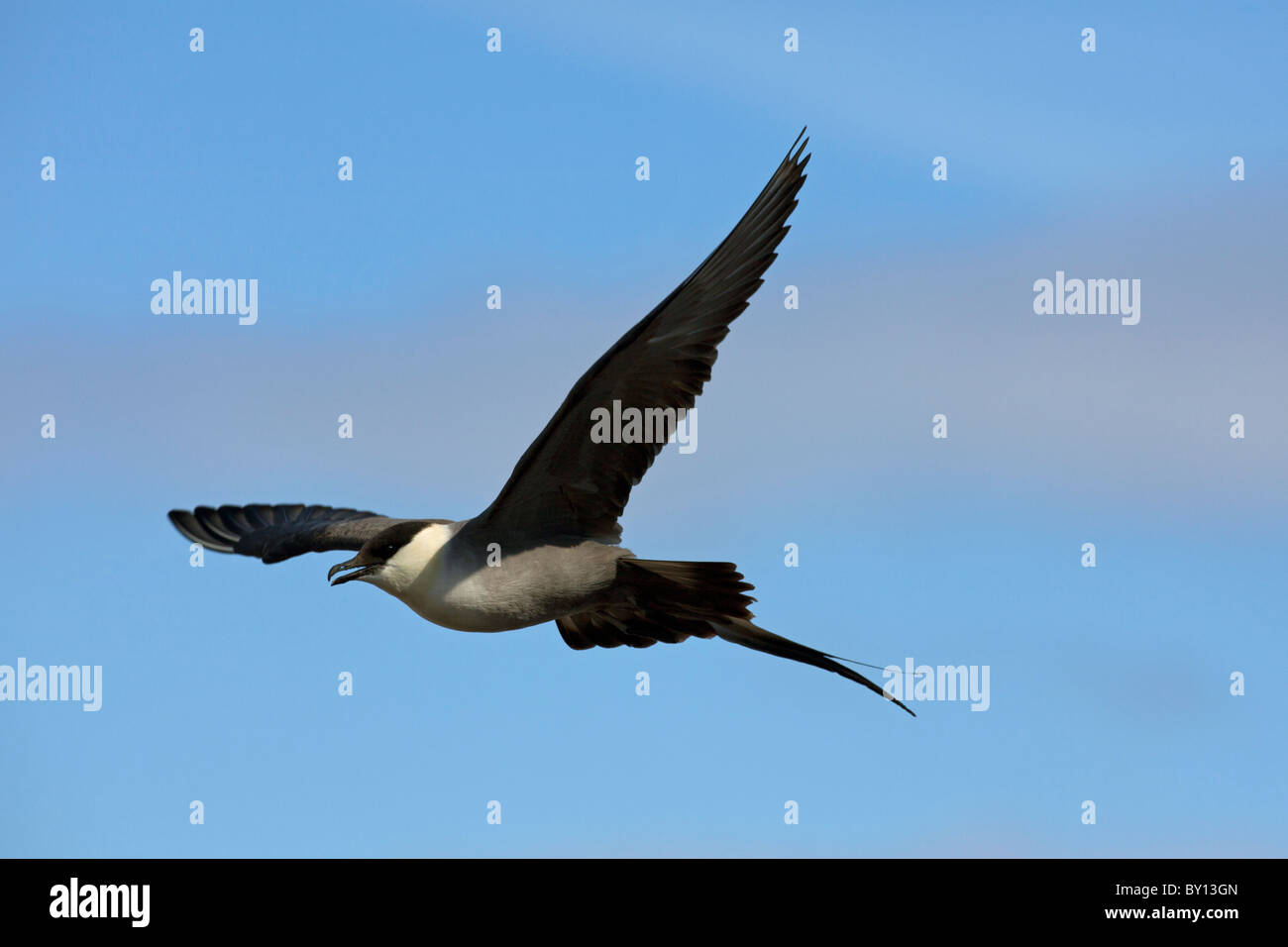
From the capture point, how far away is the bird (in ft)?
29.2

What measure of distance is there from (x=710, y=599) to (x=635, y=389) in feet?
5.01

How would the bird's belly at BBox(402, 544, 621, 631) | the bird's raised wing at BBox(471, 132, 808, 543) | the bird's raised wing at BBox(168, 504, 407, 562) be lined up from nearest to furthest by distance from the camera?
the bird's raised wing at BBox(471, 132, 808, 543), the bird's belly at BBox(402, 544, 621, 631), the bird's raised wing at BBox(168, 504, 407, 562)

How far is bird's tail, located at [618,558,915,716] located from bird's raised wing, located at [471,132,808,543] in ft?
1.46

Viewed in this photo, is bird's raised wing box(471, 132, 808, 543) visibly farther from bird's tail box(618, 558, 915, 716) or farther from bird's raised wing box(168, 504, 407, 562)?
bird's raised wing box(168, 504, 407, 562)

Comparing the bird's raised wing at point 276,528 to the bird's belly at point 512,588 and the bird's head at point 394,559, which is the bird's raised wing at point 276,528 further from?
the bird's belly at point 512,588

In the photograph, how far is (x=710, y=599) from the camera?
945 centimetres

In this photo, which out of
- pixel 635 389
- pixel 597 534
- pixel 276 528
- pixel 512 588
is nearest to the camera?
pixel 635 389

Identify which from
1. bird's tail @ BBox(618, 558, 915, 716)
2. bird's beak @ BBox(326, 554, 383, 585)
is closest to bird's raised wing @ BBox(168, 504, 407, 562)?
bird's beak @ BBox(326, 554, 383, 585)

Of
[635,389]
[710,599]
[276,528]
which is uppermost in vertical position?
[635,389]

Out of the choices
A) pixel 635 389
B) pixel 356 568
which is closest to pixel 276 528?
pixel 356 568

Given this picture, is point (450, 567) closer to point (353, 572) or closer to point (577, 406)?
point (353, 572)

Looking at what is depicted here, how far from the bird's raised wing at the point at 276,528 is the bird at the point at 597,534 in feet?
5.60

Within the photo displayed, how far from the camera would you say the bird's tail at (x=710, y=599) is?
30.8ft

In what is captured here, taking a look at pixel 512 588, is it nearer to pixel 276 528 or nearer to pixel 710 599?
pixel 710 599
